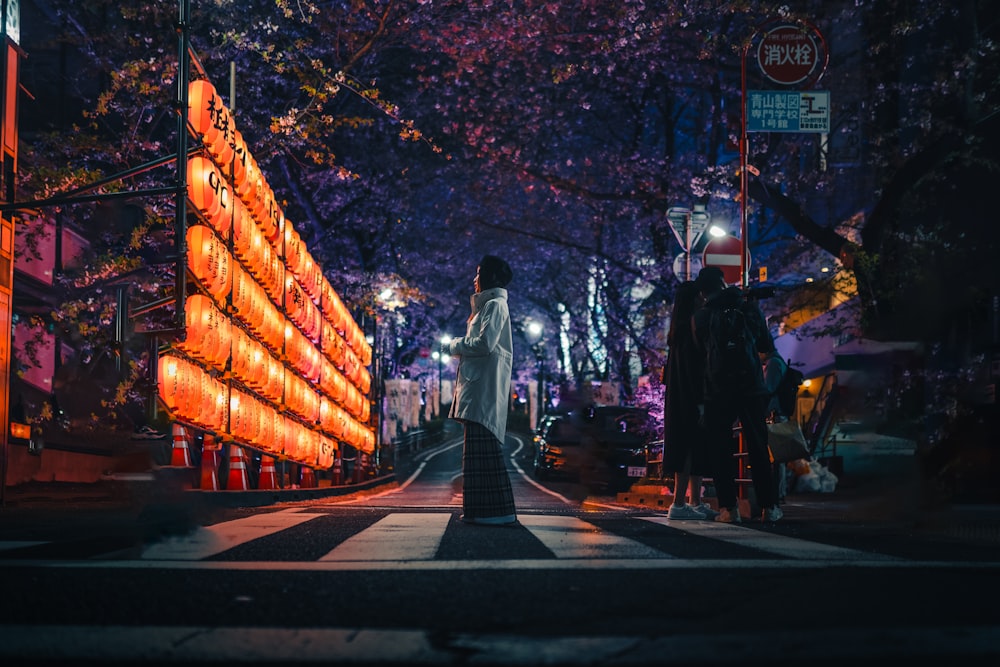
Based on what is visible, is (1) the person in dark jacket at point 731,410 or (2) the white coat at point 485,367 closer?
(2) the white coat at point 485,367

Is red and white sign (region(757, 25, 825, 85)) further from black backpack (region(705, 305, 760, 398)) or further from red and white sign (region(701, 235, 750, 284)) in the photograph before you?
black backpack (region(705, 305, 760, 398))

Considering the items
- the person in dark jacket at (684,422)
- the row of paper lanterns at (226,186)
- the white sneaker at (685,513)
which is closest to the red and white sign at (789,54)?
the person in dark jacket at (684,422)

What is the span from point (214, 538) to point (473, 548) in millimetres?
1653

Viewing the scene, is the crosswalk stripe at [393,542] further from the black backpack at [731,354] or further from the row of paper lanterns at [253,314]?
the row of paper lanterns at [253,314]

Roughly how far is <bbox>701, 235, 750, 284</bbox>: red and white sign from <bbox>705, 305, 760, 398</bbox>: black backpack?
6943 millimetres

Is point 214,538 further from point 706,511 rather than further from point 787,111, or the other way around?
point 787,111

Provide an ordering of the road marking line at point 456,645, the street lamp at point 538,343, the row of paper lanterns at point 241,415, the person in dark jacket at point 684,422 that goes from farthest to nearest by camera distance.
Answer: the street lamp at point 538,343
the row of paper lanterns at point 241,415
the person in dark jacket at point 684,422
the road marking line at point 456,645

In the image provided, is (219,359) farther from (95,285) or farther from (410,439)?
(410,439)

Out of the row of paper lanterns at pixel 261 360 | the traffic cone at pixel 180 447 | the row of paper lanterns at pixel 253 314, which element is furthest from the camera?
the traffic cone at pixel 180 447

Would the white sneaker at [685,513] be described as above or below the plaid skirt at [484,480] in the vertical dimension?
below

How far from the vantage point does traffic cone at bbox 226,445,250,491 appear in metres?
16.1

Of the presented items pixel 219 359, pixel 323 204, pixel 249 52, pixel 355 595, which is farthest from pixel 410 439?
pixel 355 595

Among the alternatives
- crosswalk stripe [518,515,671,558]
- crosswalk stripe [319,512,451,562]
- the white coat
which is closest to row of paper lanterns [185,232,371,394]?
crosswalk stripe [319,512,451,562]

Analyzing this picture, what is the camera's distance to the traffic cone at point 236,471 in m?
16.1
